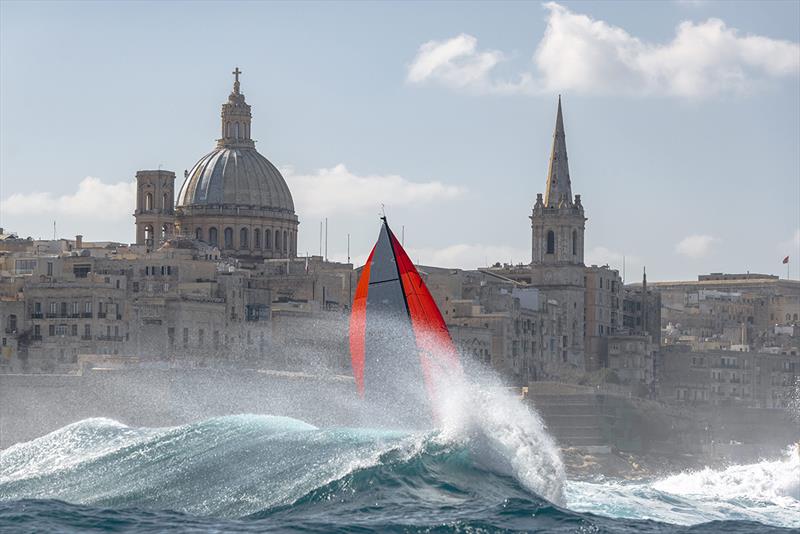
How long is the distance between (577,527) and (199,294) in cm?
6004

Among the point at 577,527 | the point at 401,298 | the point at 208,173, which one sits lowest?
the point at 577,527

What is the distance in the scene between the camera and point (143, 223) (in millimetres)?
130625

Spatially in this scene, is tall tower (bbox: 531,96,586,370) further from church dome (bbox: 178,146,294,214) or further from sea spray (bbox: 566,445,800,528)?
sea spray (bbox: 566,445,800,528)

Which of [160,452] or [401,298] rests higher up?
[401,298]

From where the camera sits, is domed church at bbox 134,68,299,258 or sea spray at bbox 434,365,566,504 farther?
domed church at bbox 134,68,299,258

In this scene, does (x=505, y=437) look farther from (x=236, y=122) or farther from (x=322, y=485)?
(x=236, y=122)

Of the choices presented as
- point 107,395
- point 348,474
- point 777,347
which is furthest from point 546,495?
point 777,347

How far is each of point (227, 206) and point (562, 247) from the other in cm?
1949

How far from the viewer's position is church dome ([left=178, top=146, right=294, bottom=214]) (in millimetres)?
133125

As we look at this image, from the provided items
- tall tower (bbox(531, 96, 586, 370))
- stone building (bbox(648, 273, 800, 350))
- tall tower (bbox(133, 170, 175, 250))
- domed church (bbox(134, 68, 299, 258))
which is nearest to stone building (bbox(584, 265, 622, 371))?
tall tower (bbox(531, 96, 586, 370))

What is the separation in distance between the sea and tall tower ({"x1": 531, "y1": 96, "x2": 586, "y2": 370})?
65585mm

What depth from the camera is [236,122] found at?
137 meters

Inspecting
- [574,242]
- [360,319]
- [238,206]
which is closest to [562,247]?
[574,242]

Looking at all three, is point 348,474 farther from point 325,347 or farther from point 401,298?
point 325,347
